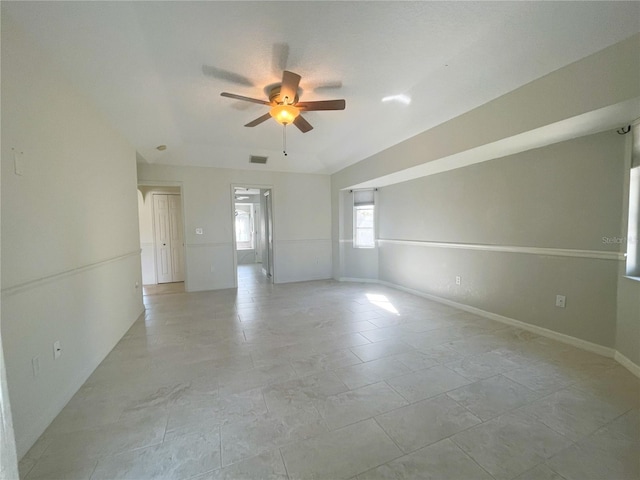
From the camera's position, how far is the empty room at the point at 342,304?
149cm

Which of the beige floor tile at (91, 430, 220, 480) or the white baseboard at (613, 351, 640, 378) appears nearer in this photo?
the beige floor tile at (91, 430, 220, 480)

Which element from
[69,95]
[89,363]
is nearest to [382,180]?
[69,95]

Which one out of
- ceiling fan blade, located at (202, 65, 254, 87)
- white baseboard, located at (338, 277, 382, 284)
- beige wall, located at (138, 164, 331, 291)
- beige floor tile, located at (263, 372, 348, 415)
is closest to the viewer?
beige floor tile, located at (263, 372, 348, 415)

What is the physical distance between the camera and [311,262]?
621 cm

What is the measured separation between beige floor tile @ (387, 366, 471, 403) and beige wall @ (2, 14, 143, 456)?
8.01 feet

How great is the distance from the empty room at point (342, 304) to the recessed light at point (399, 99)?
0.24 ft

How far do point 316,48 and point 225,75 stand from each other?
38.9 inches

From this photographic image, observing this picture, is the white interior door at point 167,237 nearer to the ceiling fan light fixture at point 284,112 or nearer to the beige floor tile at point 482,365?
the ceiling fan light fixture at point 284,112

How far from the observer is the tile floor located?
1377mm

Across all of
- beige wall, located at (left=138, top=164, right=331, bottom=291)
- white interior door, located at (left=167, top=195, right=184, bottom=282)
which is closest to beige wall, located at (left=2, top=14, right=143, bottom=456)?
beige wall, located at (left=138, top=164, right=331, bottom=291)

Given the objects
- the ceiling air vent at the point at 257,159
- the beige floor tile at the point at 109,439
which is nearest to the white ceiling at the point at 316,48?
the ceiling air vent at the point at 257,159

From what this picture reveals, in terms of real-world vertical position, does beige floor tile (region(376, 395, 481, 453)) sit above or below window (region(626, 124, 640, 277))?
below

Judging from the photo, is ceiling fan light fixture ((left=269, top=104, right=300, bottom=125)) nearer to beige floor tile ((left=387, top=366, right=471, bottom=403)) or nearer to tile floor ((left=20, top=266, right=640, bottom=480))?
tile floor ((left=20, top=266, right=640, bottom=480))

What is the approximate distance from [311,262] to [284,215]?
1330mm
